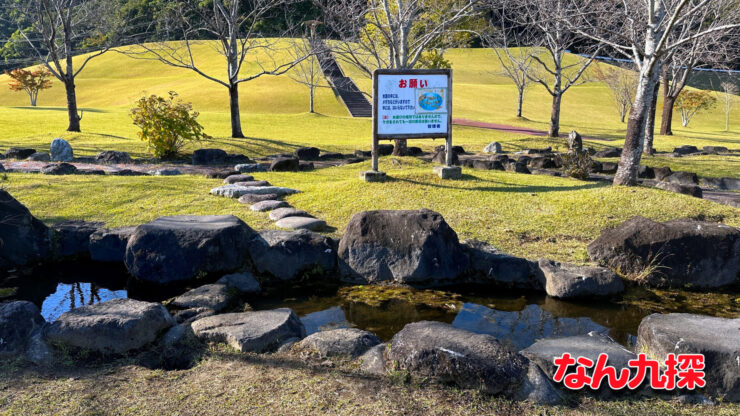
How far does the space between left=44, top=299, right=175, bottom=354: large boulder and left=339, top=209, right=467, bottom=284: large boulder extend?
9.43ft

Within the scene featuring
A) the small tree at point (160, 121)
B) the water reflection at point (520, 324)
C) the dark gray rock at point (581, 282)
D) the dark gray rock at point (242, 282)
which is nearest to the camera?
the water reflection at point (520, 324)

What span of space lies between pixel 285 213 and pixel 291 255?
2.40m

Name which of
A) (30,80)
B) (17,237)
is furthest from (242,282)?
(30,80)

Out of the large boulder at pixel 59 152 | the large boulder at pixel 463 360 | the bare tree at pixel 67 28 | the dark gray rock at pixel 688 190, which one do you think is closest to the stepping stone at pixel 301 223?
the large boulder at pixel 463 360

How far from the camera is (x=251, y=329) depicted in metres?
5.27

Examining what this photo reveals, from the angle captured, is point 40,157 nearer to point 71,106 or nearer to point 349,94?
point 71,106

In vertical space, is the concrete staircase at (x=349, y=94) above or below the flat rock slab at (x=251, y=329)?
above

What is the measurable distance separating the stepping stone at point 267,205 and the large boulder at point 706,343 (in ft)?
23.2

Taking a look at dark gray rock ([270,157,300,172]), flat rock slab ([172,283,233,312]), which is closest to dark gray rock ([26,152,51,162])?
dark gray rock ([270,157,300,172])

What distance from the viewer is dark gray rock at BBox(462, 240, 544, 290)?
7.46 meters

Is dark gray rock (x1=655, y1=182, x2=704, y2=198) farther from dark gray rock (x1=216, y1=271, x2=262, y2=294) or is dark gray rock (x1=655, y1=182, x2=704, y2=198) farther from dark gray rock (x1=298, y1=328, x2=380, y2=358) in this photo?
dark gray rock (x1=298, y1=328, x2=380, y2=358)

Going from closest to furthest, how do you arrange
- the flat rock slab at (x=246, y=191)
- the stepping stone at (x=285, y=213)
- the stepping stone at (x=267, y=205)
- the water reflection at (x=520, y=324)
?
the water reflection at (x=520, y=324) < the stepping stone at (x=285, y=213) < the stepping stone at (x=267, y=205) < the flat rock slab at (x=246, y=191)

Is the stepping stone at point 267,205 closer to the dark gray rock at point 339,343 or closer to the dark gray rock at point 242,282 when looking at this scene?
the dark gray rock at point 242,282

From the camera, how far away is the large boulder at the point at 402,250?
7375 mm
